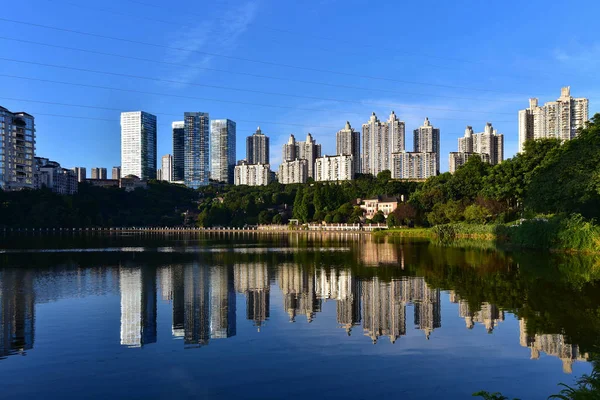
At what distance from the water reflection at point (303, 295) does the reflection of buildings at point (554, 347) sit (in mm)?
23

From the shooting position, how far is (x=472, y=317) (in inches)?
674

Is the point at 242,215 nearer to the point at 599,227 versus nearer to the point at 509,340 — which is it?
the point at 599,227

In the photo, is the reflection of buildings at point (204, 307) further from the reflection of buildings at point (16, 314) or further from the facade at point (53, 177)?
the facade at point (53, 177)

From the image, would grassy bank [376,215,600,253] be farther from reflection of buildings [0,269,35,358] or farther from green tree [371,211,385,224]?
green tree [371,211,385,224]

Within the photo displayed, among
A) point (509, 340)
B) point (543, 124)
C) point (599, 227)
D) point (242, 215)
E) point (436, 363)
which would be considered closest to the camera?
point (436, 363)

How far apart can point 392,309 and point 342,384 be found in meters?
8.07

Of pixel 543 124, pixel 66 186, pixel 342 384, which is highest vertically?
pixel 543 124

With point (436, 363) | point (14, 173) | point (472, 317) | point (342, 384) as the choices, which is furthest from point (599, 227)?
point (14, 173)

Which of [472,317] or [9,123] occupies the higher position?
[9,123]

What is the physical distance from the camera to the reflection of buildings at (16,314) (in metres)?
13.8

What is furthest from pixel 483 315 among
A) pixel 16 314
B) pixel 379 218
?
pixel 379 218

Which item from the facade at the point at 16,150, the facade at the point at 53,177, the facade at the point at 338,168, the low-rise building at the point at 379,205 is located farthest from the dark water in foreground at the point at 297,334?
the facade at the point at 338,168

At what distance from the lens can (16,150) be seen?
13988 centimetres

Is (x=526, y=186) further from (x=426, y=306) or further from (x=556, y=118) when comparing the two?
(x=556, y=118)
